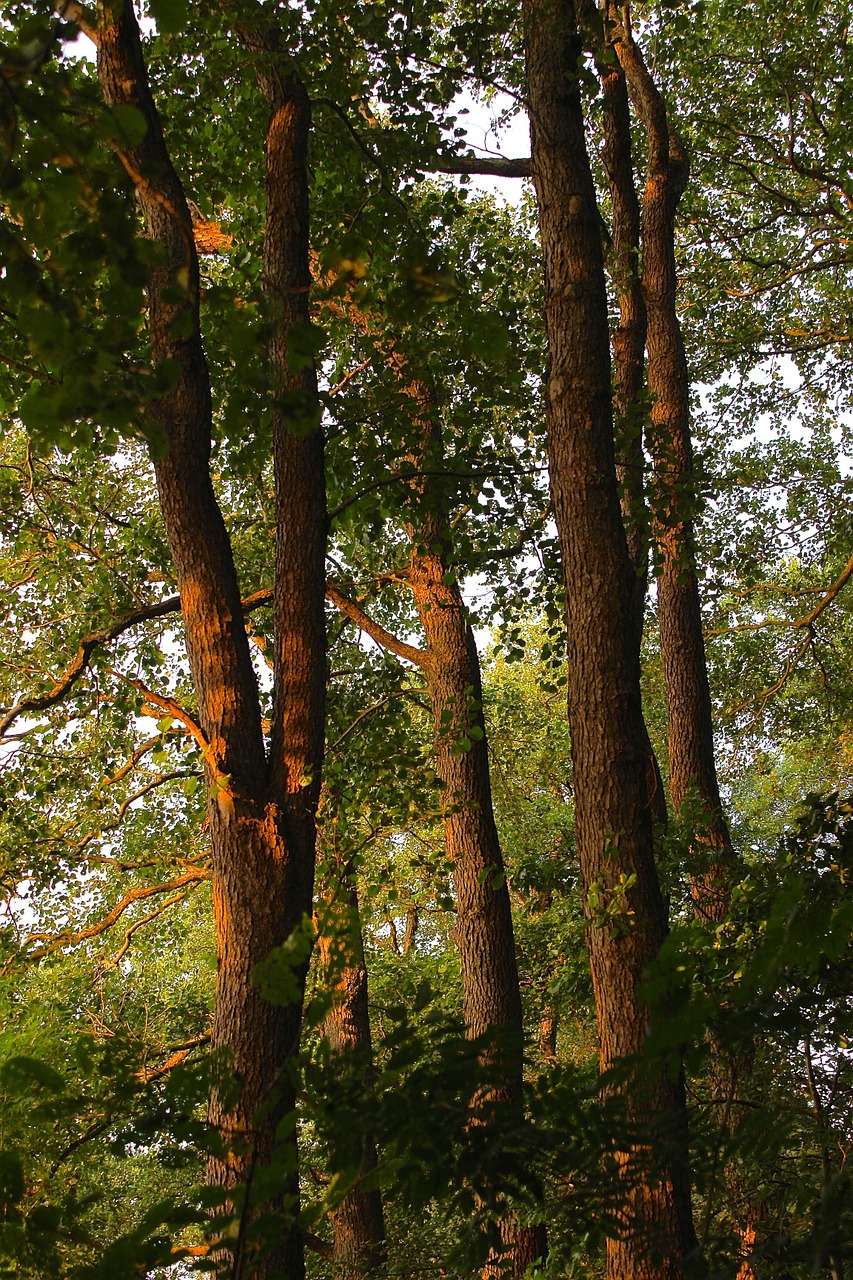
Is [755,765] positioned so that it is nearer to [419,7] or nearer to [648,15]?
[648,15]

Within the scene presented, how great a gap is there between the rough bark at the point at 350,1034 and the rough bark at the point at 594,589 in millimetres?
957

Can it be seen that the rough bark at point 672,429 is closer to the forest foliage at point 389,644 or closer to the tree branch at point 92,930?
the forest foliage at point 389,644

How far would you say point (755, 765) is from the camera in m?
15.2

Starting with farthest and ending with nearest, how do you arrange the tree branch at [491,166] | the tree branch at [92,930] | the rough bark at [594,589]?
the tree branch at [92,930] → the tree branch at [491,166] → the rough bark at [594,589]

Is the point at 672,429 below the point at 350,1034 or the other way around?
the other way around

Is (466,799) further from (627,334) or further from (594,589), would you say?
(594,589)

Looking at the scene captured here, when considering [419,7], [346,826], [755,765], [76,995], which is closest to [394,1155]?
[419,7]

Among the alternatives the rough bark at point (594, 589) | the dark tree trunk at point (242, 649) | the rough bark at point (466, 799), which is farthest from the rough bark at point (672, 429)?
the dark tree trunk at point (242, 649)

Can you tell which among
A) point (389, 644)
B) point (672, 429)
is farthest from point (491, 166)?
point (389, 644)

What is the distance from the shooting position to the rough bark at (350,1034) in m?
1.69

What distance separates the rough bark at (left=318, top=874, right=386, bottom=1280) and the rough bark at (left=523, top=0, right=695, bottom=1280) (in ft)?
3.14

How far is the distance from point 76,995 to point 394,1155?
9.35 m

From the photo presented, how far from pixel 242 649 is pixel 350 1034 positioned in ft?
22.3

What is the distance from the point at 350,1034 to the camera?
1045cm
